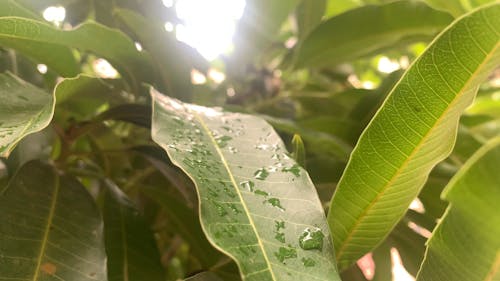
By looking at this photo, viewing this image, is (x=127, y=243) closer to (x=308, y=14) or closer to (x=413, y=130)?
(x=413, y=130)

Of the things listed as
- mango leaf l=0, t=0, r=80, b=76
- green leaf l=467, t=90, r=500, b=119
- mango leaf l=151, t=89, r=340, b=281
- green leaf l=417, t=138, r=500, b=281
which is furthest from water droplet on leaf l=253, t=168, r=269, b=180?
green leaf l=467, t=90, r=500, b=119

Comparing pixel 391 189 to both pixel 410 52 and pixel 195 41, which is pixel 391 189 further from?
pixel 410 52

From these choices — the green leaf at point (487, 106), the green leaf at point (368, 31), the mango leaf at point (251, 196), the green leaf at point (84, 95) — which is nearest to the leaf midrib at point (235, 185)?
the mango leaf at point (251, 196)

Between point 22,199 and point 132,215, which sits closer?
point 22,199

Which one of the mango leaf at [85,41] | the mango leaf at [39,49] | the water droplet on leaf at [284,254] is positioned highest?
the mango leaf at [39,49]

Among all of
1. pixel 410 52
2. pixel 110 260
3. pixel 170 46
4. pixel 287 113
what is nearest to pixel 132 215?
pixel 110 260

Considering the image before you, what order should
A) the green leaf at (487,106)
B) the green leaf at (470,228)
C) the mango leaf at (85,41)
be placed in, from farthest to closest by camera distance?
the green leaf at (487,106) < the mango leaf at (85,41) < the green leaf at (470,228)

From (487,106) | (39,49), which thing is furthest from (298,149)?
(487,106)

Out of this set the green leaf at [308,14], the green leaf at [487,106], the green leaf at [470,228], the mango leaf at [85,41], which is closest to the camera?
the green leaf at [470,228]

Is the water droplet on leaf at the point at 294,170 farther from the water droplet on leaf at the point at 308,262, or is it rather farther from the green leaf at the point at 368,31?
the green leaf at the point at 368,31
